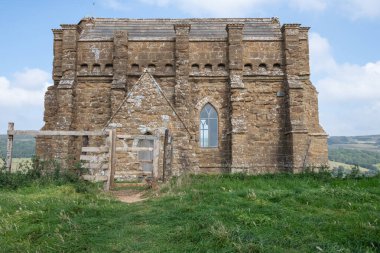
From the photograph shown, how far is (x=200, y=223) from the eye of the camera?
18.3 ft

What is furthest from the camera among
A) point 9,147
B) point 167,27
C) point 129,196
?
point 167,27

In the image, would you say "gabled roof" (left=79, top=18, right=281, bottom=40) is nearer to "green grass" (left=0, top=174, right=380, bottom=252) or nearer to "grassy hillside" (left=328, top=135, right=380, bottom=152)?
"green grass" (left=0, top=174, right=380, bottom=252)

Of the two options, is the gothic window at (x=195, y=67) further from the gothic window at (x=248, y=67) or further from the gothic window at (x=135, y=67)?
the gothic window at (x=135, y=67)

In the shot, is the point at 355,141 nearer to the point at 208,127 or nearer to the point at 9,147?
the point at 208,127

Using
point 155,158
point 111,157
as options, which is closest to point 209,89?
point 155,158

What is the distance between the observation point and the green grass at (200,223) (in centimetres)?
485

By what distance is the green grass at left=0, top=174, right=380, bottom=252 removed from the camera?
4.85 meters

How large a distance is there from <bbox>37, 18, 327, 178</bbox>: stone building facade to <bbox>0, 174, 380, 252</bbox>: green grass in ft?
37.5

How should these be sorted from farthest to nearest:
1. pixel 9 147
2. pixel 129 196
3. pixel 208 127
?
1. pixel 208 127
2. pixel 9 147
3. pixel 129 196

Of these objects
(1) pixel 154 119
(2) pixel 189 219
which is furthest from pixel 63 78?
(2) pixel 189 219

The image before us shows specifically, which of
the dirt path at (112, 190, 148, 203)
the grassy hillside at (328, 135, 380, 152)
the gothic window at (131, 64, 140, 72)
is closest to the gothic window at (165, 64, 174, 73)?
the gothic window at (131, 64, 140, 72)

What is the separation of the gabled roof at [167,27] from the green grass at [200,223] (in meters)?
16.2

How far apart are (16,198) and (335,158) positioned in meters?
77.9

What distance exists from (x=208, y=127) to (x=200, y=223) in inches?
605
